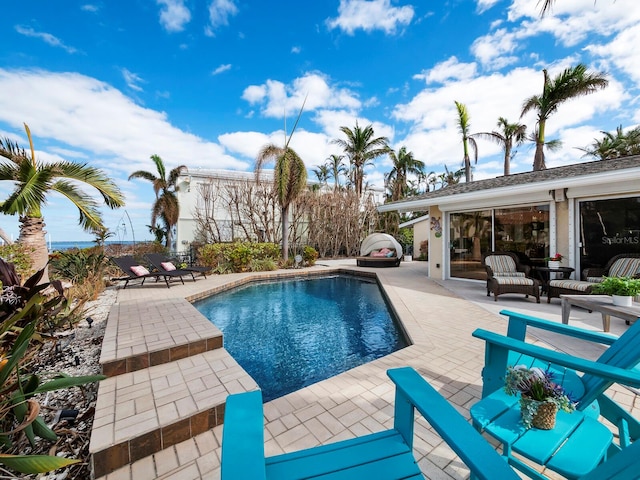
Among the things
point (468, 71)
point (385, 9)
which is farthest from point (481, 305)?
point (468, 71)

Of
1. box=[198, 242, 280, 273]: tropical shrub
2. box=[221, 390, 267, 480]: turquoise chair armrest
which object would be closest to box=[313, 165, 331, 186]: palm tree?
box=[198, 242, 280, 273]: tropical shrub

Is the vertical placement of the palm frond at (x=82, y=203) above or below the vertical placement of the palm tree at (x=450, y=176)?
below

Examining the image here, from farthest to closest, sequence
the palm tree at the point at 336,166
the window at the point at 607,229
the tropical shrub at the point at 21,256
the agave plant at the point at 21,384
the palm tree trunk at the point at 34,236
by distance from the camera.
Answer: the palm tree at the point at 336,166 → the window at the point at 607,229 → the palm tree trunk at the point at 34,236 → the tropical shrub at the point at 21,256 → the agave plant at the point at 21,384

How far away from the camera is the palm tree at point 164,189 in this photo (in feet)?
55.9

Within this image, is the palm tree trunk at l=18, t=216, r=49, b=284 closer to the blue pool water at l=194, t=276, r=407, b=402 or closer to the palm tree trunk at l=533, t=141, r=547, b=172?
the blue pool water at l=194, t=276, r=407, b=402

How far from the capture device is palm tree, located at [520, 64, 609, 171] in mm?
12250

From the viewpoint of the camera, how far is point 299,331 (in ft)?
17.0

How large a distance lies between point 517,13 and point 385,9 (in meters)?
3.32

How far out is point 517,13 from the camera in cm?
609

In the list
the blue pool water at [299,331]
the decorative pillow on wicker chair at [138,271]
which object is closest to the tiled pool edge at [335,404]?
the blue pool water at [299,331]

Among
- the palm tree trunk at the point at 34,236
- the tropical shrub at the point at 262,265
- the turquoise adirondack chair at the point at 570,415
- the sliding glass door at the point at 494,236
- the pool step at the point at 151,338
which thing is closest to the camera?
the turquoise adirondack chair at the point at 570,415

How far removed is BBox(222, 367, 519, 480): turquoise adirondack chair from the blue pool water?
2.03 metres

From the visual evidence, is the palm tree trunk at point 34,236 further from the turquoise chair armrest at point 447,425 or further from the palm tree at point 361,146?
the palm tree at point 361,146

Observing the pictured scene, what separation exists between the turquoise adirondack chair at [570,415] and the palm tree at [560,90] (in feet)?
53.8
